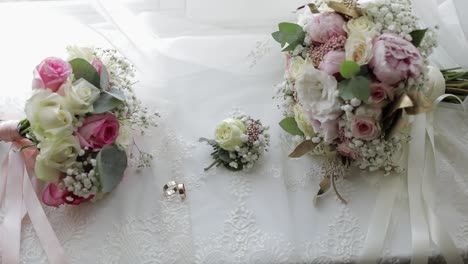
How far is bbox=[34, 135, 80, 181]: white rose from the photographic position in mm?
986

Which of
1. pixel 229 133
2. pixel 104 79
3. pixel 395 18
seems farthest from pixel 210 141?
pixel 395 18

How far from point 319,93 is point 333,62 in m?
0.07

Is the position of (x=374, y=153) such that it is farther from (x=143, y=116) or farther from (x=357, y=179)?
(x=143, y=116)

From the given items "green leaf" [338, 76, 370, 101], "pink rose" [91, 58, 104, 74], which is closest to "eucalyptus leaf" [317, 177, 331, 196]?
"green leaf" [338, 76, 370, 101]

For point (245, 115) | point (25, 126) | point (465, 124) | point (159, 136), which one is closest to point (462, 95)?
point (465, 124)

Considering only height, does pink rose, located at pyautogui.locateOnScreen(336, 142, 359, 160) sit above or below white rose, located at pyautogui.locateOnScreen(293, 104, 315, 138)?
below

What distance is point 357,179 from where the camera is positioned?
44.1 inches

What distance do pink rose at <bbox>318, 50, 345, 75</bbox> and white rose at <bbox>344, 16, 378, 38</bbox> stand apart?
0.17ft

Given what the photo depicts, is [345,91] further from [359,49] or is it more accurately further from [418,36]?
[418,36]

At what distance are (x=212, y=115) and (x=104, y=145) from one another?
0.91 feet

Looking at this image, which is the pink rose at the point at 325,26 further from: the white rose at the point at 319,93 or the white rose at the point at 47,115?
the white rose at the point at 47,115

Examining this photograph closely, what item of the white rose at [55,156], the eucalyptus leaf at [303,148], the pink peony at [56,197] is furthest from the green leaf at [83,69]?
the eucalyptus leaf at [303,148]

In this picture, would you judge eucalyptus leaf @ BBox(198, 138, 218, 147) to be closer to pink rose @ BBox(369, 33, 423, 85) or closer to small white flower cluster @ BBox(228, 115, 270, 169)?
small white flower cluster @ BBox(228, 115, 270, 169)

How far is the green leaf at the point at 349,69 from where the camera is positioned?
3.09 feet
